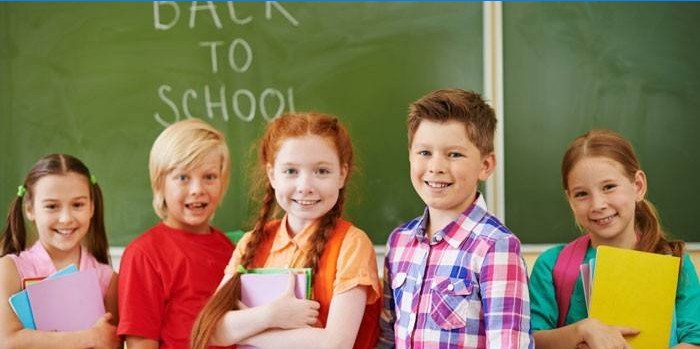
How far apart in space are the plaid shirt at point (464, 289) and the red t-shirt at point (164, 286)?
569 mm

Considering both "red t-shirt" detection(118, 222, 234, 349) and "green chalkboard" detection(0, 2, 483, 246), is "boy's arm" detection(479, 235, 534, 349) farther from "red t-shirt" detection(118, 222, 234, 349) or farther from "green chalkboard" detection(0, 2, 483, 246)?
"green chalkboard" detection(0, 2, 483, 246)

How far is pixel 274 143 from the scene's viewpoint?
1.77m

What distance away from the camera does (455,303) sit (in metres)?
1.50

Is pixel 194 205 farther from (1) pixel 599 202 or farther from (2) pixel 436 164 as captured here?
(1) pixel 599 202

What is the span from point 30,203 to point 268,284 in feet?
2.69

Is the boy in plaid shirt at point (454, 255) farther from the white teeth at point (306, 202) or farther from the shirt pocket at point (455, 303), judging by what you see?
the white teeth at point (306, 202)

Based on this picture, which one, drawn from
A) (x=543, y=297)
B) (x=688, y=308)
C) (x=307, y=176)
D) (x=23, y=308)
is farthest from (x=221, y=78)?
(x=688, y=308)

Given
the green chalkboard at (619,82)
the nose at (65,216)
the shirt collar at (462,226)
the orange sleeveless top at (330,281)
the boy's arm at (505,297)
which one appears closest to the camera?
the boy's arm at (505,297)

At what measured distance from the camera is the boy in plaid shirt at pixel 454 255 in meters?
1.46

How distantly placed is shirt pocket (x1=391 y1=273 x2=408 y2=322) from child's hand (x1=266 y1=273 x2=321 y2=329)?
0.20m

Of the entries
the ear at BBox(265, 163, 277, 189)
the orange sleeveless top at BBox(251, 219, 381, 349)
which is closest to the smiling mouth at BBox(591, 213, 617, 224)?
the orange sleeveless top at BBox(251, 219, 381, 349)

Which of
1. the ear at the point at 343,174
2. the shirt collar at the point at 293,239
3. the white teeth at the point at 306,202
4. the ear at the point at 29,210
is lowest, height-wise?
the shirt collar at the point at 293,239

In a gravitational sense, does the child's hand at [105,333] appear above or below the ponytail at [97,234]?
below

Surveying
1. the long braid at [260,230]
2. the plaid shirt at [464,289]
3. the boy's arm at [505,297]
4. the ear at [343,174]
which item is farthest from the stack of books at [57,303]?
the boy's arm at [505,297]
